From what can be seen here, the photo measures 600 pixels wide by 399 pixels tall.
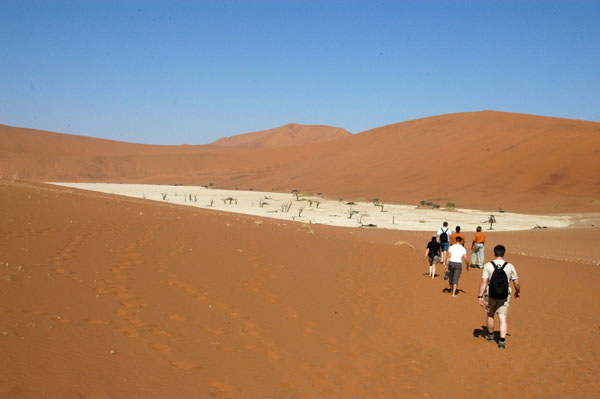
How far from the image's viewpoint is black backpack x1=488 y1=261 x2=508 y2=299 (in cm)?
729

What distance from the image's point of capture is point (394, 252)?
15.7 meters

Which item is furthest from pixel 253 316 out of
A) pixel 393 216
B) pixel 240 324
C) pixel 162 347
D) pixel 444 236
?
pixel 393 216

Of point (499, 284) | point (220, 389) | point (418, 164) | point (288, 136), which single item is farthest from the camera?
point (288, 136)

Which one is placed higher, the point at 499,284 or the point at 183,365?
the point at 499,284

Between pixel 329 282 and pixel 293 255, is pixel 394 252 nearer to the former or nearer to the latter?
pixel 293 255

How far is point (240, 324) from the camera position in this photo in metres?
6.56

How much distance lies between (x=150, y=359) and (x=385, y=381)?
2.62 m

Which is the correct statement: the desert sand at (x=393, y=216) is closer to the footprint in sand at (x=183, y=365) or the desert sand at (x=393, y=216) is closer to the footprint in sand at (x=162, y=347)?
the footprint in sand at (x=162, y=347)

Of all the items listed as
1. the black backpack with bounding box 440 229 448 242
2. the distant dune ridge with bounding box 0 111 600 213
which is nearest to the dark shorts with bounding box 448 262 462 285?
the black backpack with bounding box 440 229 448 242

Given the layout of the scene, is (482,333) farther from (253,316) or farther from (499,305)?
(253,316)

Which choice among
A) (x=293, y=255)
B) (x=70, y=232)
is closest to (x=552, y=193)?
(x=293, y=255)

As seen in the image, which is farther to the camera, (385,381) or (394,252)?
(394,252)

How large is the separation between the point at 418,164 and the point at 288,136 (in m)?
115

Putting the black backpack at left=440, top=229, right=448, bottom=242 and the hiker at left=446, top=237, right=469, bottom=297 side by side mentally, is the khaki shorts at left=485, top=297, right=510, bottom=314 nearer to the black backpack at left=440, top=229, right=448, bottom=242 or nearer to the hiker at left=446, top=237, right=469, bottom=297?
the hiker at left=446, top=237, right=469, bottom=297
